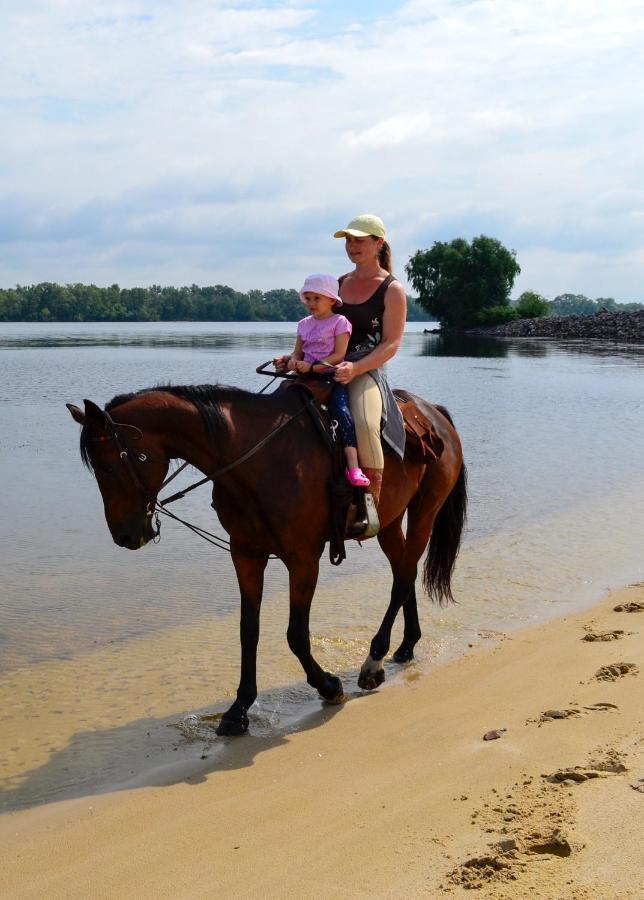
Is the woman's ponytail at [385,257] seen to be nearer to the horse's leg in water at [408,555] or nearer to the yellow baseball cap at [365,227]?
the yellow baseball cap at [365,227]

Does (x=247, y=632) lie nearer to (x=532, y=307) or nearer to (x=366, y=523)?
(x=366, y=523)

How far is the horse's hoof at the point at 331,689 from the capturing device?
19.8ft

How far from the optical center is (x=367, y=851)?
3900 mm

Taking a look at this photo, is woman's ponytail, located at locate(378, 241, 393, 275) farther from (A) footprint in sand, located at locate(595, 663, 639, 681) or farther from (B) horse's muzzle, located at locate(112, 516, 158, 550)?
(A) footprint in sand, located at locate(595, 663, 639, 681)

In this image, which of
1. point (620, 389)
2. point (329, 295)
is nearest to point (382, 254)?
point (329, 295)

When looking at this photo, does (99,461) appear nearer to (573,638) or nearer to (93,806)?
(93,806)

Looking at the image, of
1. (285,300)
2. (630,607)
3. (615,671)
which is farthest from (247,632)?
(285,300)

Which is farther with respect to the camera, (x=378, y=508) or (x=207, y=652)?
(x=207, y=652)

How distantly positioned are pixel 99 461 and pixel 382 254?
2494 mm

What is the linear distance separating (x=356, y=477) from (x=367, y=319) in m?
1.13

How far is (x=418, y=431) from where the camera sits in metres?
6.67

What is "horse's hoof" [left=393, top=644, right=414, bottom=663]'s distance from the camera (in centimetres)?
703

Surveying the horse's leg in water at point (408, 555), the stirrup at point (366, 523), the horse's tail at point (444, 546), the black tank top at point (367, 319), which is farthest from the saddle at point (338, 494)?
the horse's tail at point (444, 546)

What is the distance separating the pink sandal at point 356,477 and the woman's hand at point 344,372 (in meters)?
0.55
